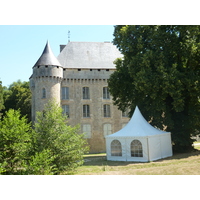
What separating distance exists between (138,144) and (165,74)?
4328 millimetres

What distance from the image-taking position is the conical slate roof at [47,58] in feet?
70.3

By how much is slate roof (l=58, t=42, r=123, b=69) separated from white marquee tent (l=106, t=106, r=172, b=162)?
36.6 feet

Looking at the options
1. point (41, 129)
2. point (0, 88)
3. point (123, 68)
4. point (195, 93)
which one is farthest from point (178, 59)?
point (0, 88)

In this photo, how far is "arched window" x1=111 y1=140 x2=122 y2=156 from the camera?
1363 cm

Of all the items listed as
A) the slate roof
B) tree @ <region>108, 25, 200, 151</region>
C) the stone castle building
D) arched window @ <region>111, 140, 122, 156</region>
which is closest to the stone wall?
the stone castle building

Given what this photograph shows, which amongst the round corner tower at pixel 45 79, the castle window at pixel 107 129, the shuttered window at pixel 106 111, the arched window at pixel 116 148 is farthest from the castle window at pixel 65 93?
the arched window at pixel 116 148

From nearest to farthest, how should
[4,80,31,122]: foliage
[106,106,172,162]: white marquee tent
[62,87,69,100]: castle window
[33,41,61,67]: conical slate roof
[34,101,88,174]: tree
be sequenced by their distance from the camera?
[34,101,88,174]: tree, [106,106,172,162]: white marquee tent, [33,41,61,67]: conical slate roof, [62,87,69,100]: castle window, [4,80,31,122]: foliage

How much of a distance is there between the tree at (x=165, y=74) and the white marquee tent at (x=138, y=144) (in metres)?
1.55

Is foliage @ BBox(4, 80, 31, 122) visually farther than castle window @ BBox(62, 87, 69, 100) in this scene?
Yes

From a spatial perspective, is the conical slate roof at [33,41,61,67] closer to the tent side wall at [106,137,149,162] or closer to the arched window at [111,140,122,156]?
the tent side wall at [106,137,149,162]

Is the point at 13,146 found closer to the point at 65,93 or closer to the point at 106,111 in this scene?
the point at 65,93

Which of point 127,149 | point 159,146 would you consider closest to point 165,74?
point 159,146
